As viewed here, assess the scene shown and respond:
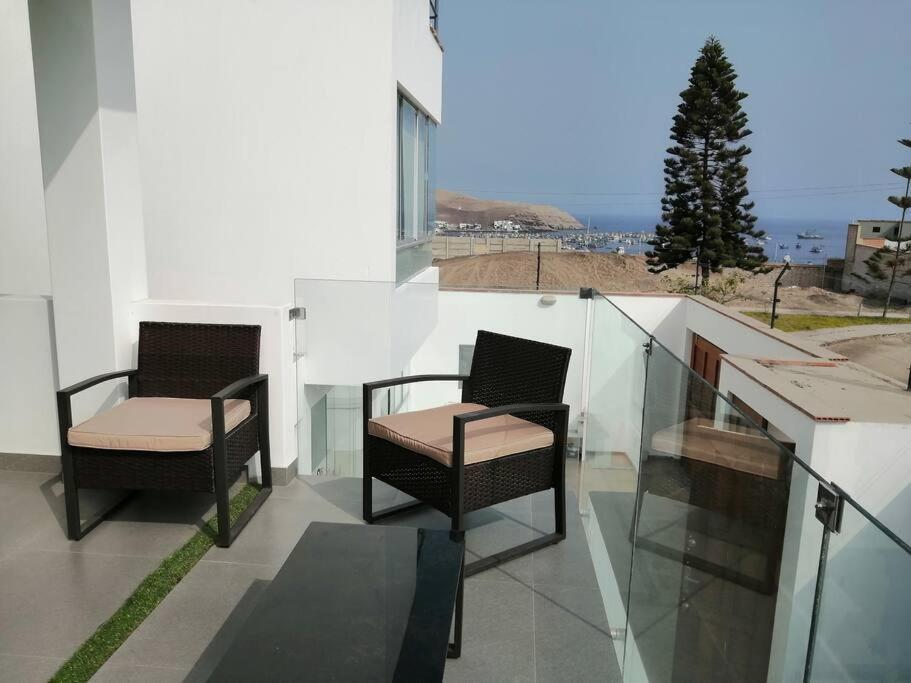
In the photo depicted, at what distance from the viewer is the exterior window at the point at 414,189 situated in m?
5.93

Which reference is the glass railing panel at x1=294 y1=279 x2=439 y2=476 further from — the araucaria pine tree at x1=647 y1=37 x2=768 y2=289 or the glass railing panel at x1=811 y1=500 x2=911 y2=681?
the araucaria pine tree at x1=647 y1=37 x2=768 y2=289

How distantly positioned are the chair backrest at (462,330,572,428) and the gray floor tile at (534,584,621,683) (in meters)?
0.69

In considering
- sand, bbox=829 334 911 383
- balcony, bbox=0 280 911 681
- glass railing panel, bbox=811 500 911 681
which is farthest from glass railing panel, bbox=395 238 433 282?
sand, bbox=829 334 911 383

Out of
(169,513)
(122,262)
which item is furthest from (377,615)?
(122,262)

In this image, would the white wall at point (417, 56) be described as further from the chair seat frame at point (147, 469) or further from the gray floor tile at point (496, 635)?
the gray floor tile at point (496, 635)

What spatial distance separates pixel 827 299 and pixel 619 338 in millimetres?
29306

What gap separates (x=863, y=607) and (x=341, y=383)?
3.25m

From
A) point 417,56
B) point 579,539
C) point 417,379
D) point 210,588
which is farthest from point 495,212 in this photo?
point 210,588

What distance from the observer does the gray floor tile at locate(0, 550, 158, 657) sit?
2248 millimetres

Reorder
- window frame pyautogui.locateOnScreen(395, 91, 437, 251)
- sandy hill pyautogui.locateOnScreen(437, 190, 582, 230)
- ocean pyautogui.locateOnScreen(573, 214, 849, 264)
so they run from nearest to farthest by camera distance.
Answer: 1. window frame pyautogui.locateOnScreen(395, 91, 437, 251)
2. ocean pyautogui.locateOnScreen(573, 214, 849, 264)
3. sandy hill pyautogui.locateOnScreen(437, 190, 582, 230)

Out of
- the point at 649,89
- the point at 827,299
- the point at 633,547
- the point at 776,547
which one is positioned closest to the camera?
the point at 776,547

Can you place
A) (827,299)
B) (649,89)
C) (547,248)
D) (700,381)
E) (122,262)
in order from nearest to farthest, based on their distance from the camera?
(700,381) → (122,262) → (827,299) → (547,248) → (649,89)

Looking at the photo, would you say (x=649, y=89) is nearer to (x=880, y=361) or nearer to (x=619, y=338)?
(x=880, y=361)

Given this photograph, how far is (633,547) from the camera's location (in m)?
2.35
